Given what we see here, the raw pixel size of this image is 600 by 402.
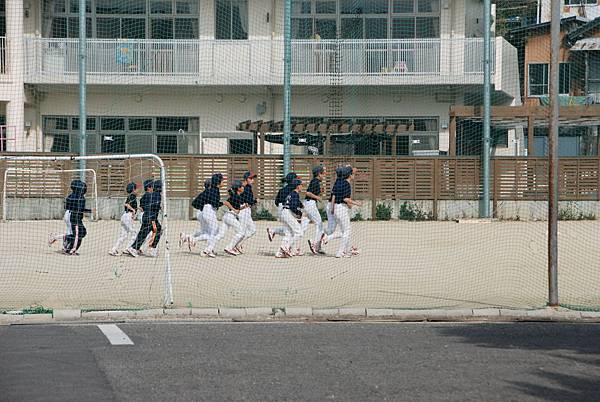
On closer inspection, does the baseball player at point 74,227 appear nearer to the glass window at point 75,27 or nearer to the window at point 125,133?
the window at point 125,133

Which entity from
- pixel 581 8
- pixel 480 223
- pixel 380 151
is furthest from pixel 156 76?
pixel 581 8

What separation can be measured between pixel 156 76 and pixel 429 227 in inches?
475

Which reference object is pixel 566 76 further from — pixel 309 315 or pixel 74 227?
pixel 309 315

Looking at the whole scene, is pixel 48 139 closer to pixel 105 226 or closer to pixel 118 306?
pixel 105 226

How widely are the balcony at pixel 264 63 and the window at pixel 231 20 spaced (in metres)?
1.40

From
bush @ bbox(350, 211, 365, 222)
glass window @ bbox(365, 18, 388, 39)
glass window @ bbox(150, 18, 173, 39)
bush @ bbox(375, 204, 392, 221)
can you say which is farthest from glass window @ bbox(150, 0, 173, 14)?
bush @ bbox(375, 204, 392, 221)

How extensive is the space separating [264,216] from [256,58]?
791 centimetres

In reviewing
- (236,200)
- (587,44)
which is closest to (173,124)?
(587,44)

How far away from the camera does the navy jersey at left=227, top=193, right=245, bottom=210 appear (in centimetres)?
2214

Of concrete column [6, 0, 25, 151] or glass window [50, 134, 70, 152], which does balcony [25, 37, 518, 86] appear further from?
glass window [50, 134, 70, 152]

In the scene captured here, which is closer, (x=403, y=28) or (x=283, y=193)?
(x=283, y=193)

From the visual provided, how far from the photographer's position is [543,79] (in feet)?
143

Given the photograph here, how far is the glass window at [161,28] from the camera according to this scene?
126 feet

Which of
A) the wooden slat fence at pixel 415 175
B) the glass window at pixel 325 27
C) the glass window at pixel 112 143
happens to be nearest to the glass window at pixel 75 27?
the glass window at pixel 112 143
